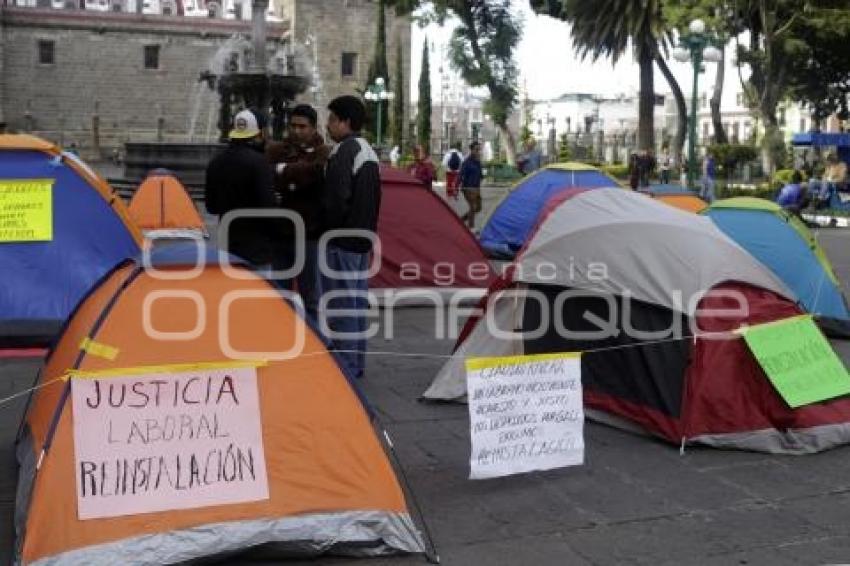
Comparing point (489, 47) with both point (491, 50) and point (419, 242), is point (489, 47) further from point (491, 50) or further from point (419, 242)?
point (419, 242)

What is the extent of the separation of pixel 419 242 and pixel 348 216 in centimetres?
430

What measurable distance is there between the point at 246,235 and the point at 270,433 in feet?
8.71

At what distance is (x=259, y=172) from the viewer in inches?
260

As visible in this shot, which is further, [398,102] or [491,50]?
[398,102]

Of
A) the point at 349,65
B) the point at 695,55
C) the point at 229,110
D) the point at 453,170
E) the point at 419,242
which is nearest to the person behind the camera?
the point at 419,242

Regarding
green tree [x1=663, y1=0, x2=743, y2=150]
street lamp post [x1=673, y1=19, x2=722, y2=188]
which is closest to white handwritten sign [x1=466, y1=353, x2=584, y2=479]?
street lamp post [x1=673, y1=19, x2=722, y2=188]

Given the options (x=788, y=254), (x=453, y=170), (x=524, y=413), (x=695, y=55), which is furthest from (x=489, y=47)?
(x=524, y=413)

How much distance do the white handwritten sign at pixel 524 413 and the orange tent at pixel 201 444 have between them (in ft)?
2.28

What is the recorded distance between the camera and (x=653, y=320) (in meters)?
6.11

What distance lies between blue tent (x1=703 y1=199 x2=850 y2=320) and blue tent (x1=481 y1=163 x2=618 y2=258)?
4642 millimetres

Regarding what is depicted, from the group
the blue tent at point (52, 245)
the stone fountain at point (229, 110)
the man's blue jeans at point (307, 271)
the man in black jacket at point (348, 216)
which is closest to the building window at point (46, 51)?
the stone fountain at point (229, 110)

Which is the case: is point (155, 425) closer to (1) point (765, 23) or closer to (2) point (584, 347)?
(2) point (584, 347)

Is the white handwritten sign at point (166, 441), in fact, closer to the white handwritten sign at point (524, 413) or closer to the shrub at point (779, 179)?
the white handwritten sign at point (524, 413)

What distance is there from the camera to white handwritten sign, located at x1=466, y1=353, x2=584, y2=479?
502 cm
